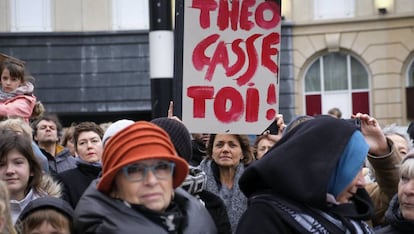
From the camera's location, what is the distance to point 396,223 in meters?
3.65

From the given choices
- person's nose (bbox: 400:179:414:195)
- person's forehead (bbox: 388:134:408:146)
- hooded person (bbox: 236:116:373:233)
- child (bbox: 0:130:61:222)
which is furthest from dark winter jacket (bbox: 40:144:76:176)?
hooded person (bbox: 236:116:373:233)

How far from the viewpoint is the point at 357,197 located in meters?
3.31

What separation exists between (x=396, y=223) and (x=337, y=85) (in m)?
17.9

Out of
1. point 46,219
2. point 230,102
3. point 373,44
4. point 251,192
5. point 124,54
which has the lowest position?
point 46,219

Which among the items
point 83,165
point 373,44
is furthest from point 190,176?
point 373,44

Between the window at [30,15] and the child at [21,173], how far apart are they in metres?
17.7

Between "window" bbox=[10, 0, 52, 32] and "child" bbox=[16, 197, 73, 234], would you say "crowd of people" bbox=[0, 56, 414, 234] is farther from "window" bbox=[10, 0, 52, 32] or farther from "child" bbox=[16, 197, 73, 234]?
"window" bbox=[10, 0, 52, 32]

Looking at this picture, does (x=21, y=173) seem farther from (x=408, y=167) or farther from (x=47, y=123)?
(x=47, y=123)

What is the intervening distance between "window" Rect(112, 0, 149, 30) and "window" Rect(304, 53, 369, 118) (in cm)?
447

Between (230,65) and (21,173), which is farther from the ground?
(230,65)

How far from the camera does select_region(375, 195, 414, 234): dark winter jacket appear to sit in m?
3.62

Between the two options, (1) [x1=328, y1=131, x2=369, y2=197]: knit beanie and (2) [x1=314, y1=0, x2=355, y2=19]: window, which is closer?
(1) [x1=328, y1=131, x2=369, y2=197]: knit beanie

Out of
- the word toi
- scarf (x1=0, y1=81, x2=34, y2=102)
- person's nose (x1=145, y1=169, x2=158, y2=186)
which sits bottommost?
person's nose (x1=145, y1=169, x2=158, y2=186)

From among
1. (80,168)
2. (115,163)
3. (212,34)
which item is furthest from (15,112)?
(115,163)
